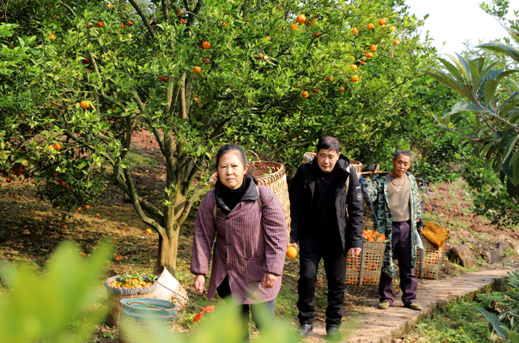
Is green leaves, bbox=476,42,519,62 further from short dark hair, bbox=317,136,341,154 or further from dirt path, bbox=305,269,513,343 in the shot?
short dark hair, bbox=317,136,341,154

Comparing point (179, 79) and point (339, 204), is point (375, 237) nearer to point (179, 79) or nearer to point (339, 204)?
point (339, 204)

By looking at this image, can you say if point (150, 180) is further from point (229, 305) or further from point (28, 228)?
point (229, 305)

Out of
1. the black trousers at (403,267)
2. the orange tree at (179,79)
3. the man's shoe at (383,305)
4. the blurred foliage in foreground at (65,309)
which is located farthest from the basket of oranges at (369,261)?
the blurred foliage in foreground at (65,309)

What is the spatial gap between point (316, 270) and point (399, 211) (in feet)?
4.79

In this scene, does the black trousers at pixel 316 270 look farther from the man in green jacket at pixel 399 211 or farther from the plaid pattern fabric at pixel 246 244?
the man in green jacket at pixel 399 211

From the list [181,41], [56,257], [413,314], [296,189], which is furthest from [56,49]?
[413,314]

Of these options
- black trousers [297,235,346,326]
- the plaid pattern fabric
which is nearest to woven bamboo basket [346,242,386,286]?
black trousers [297,235,346,326]

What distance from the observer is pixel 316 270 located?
4.12 meters

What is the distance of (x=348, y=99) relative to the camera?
17.8 feet

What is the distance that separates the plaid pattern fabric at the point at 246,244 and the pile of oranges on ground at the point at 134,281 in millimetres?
1625

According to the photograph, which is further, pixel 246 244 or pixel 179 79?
pixel 179 79

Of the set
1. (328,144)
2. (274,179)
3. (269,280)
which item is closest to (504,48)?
(269,280)

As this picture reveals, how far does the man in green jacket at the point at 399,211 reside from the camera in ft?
16.2

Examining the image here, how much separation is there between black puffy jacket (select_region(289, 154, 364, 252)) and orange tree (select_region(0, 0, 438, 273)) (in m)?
0.89
